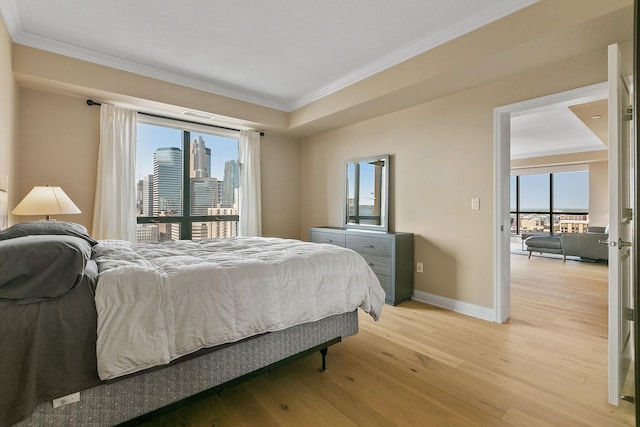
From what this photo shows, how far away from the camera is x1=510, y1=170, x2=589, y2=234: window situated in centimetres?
811

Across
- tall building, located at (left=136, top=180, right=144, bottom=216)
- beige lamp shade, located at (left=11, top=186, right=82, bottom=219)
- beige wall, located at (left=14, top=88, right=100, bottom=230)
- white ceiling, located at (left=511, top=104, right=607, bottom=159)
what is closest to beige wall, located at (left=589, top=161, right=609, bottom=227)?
white ceiling, located at (left=511, top=104, right=607, bottom=159)

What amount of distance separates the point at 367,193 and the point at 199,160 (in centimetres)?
247

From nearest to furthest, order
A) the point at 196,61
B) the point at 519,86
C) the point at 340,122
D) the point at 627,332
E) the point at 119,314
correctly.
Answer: the point at 119,314, the point at 627,332, the point at 519,86, the point at 196,61, the point at 340,122

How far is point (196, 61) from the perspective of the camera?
328cm

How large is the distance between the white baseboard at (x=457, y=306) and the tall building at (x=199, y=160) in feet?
11.0

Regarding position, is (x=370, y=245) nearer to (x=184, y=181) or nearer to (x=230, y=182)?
(x=230, y=182)

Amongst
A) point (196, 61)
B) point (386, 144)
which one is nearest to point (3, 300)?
point (196, 61)

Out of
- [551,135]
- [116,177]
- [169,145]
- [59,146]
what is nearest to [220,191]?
[169,145]

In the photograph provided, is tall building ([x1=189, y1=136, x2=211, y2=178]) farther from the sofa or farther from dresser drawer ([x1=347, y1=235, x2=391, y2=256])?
the sofa

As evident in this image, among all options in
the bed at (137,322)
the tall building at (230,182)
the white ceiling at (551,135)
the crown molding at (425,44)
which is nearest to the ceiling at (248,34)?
the crown molding at (425,44)

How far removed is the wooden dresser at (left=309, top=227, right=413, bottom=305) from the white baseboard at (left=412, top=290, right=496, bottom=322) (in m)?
0.15

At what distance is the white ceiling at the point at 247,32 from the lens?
93.7 inches

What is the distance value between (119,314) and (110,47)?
115 inches

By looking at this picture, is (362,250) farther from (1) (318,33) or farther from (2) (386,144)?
(1) (318,33)
